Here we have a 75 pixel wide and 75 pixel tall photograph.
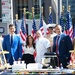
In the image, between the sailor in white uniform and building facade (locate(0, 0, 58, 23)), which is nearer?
the sailor in white uniform

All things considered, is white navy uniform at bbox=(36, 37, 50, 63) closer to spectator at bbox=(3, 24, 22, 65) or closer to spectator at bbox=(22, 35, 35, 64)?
spectator at bbox=(22, 35, 35, 64)

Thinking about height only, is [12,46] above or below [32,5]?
above

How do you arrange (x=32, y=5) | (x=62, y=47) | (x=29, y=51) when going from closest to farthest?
(x=62, y=47), (x=29, y=51), (x=32, y=5)

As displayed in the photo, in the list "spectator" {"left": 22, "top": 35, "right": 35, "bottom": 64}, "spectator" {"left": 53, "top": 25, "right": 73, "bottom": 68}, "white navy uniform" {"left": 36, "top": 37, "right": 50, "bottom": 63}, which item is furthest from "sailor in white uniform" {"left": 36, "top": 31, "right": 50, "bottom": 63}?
"spectator" {"left": 53, "top": 25, "right": 73, "bottom": 68}

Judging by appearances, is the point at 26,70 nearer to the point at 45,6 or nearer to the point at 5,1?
the point at 5,1

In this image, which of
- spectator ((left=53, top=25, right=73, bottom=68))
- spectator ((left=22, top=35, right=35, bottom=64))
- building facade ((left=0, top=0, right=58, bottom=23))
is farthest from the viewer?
building facade ((left=0, top=0, right=58, bottom=23))

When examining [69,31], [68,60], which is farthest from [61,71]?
[69,31]

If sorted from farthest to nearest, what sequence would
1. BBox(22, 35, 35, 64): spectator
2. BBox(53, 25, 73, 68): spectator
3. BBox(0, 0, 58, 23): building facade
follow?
BBox(0, 0, 58, 23): building facade < BBox(22, 35, 35, 64): spectator < BBox(53, 25, 73, 68): spectator

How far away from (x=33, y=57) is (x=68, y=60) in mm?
943

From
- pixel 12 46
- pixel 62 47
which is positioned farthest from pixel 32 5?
pixel 62 47

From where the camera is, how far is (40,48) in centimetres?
801

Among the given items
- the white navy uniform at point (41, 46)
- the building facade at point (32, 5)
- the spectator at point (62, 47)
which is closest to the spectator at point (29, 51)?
the white navy uniform at point (41, 46)

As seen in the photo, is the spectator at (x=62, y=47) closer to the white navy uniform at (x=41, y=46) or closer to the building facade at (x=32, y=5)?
the white navy uniform at (x=41, y=46)

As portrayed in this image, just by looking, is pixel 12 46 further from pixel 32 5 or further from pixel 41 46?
pixel 32 5
